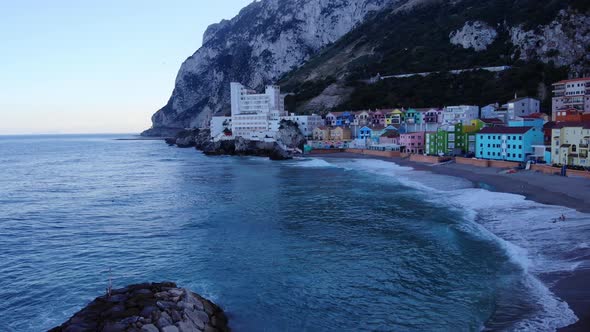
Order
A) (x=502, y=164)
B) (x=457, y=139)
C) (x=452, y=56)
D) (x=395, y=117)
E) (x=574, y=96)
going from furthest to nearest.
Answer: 1. (x=452, y=56)
2. (x=395, y=117)
3. (x=574, y=96)
4. (x=457, y=139)
5. (x=502, y=164)

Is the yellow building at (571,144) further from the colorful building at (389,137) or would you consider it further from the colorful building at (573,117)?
the colorful building at (389,137)

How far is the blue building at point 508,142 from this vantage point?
1951 inches

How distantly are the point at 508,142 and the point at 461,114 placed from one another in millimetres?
23104

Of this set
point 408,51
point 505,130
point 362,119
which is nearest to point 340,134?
point 362,119

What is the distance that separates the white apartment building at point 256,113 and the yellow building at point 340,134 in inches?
463

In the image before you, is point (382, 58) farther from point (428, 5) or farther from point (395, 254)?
→ point (395, 254)

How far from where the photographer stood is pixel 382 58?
12056cm

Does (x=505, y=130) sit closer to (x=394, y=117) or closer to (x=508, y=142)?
(x=508, y=142)

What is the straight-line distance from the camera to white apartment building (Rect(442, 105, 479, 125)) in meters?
72.8

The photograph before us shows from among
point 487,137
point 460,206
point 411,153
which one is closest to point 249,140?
point 411,153

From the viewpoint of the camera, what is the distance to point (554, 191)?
33.1 m

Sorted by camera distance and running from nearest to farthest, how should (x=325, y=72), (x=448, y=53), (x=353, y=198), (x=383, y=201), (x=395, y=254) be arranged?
(x=395, y=254)
(x=383, y=201)
(x=353, y=198)
(x=448, y=53)
(x=325, y=72)

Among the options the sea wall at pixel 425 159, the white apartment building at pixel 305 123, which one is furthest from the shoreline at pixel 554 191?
the white apartment building at pixel 305 123

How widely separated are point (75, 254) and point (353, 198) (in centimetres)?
2141
